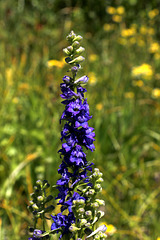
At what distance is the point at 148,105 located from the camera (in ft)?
13.7

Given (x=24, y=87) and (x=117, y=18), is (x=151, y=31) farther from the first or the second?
(x=24, y=87)

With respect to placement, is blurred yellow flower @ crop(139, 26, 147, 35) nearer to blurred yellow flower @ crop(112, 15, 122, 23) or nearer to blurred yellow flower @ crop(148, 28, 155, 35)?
blurred yellow flower @ crop(148, 28, 155, 35)

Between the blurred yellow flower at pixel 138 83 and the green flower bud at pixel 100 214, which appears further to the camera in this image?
the blurred yellow flower at pixel 138 83

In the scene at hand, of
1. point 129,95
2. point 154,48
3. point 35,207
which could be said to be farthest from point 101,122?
point 35,207

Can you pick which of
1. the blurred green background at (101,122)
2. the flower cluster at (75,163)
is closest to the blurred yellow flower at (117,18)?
the blurred green background at (101,122)

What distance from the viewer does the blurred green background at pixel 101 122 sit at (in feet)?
9.02

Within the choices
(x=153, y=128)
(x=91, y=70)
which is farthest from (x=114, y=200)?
(x=91, y=70)

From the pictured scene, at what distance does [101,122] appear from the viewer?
3.57 meters

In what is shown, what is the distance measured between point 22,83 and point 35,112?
33.3 inches

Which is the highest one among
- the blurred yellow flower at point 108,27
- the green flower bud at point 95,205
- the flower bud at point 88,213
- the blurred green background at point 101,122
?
the blurred yellow flower at point 108,27

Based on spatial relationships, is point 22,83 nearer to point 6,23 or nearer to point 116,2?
point 6,23

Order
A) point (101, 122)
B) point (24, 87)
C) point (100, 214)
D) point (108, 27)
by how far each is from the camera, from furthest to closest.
→ point (108, 27), point (24, 87), point (101, 122), point (100, 214)

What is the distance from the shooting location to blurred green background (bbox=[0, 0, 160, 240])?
2.75 m

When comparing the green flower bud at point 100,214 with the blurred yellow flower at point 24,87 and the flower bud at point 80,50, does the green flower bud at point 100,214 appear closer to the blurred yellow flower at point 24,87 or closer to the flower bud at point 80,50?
the flower bud at point 80,50
